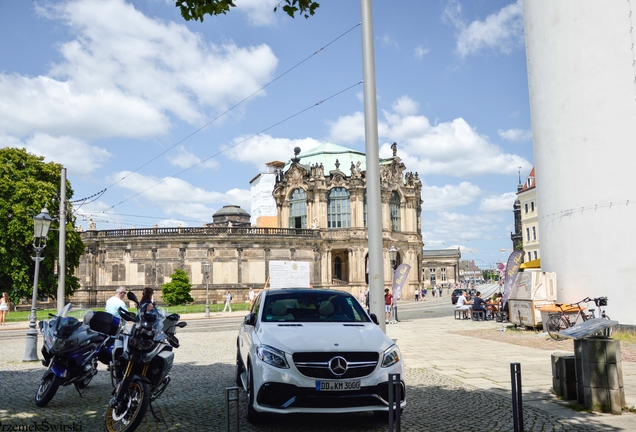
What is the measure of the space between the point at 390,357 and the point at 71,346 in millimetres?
4926

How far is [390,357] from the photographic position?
726 centimetres

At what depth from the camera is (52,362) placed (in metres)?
8.79

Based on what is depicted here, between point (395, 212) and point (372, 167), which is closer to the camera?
point (372, 167)

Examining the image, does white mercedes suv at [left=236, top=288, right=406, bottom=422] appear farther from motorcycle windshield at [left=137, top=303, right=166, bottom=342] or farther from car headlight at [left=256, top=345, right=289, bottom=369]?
motorcycle windshield at [left=137, top=303, right=166, bottom=342]

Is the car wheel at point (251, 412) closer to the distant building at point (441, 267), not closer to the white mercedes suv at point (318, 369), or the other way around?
the white mercedes suv at point (318, 369)

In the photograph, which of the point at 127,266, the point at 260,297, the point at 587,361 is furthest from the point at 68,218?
the point at 587,361

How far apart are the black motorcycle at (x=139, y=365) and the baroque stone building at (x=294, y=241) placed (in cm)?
3393

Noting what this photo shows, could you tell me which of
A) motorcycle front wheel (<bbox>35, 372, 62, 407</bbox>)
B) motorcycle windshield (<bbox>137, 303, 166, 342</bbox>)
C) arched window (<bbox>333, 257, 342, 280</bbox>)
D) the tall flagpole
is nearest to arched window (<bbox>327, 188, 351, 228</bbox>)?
arched window (<bbox>333, 257, 342, 280</bbox>)

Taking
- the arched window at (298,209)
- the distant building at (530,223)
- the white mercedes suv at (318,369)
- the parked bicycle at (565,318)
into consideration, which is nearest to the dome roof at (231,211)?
the arched window at (298,209)

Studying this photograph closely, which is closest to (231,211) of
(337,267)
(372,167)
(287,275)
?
(337,267)

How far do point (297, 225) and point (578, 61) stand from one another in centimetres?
4748

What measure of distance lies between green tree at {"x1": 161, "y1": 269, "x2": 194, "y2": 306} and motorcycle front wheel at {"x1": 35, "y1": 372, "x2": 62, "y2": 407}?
39.6 meters

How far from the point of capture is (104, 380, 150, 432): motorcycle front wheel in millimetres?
6641

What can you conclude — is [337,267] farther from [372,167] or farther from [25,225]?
[372,167]
